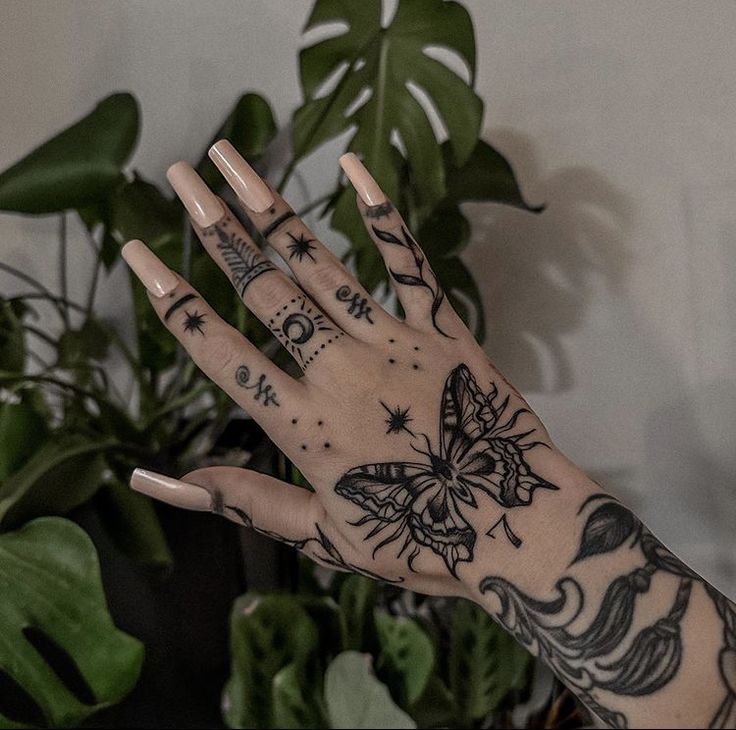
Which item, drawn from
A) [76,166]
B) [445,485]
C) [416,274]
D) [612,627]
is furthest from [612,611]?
[76,166]

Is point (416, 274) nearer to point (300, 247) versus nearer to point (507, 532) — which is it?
point (300, 247)

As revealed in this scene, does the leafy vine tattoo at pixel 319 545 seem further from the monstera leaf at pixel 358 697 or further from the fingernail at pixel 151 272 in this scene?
the monstera leaf at pixel 358 697

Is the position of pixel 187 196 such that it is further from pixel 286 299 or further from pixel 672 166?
pixel 672 166

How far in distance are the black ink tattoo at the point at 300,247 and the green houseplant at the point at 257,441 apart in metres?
0.19

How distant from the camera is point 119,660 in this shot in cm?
60

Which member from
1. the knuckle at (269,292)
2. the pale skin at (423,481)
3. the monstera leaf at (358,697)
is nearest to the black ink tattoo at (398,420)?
the pale skin at (423,481)

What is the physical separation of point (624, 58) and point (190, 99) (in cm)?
55

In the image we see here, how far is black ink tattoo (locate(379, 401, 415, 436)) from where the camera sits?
1.77 ft

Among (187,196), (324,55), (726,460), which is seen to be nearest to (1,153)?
(324,55)

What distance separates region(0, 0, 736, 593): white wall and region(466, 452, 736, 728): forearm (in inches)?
17.1

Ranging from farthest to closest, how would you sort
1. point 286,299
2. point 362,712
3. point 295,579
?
point 295,579, point 362,712, point 286,299

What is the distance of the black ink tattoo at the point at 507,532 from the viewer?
523 mm

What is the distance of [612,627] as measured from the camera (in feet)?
1.62

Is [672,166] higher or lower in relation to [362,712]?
higher
